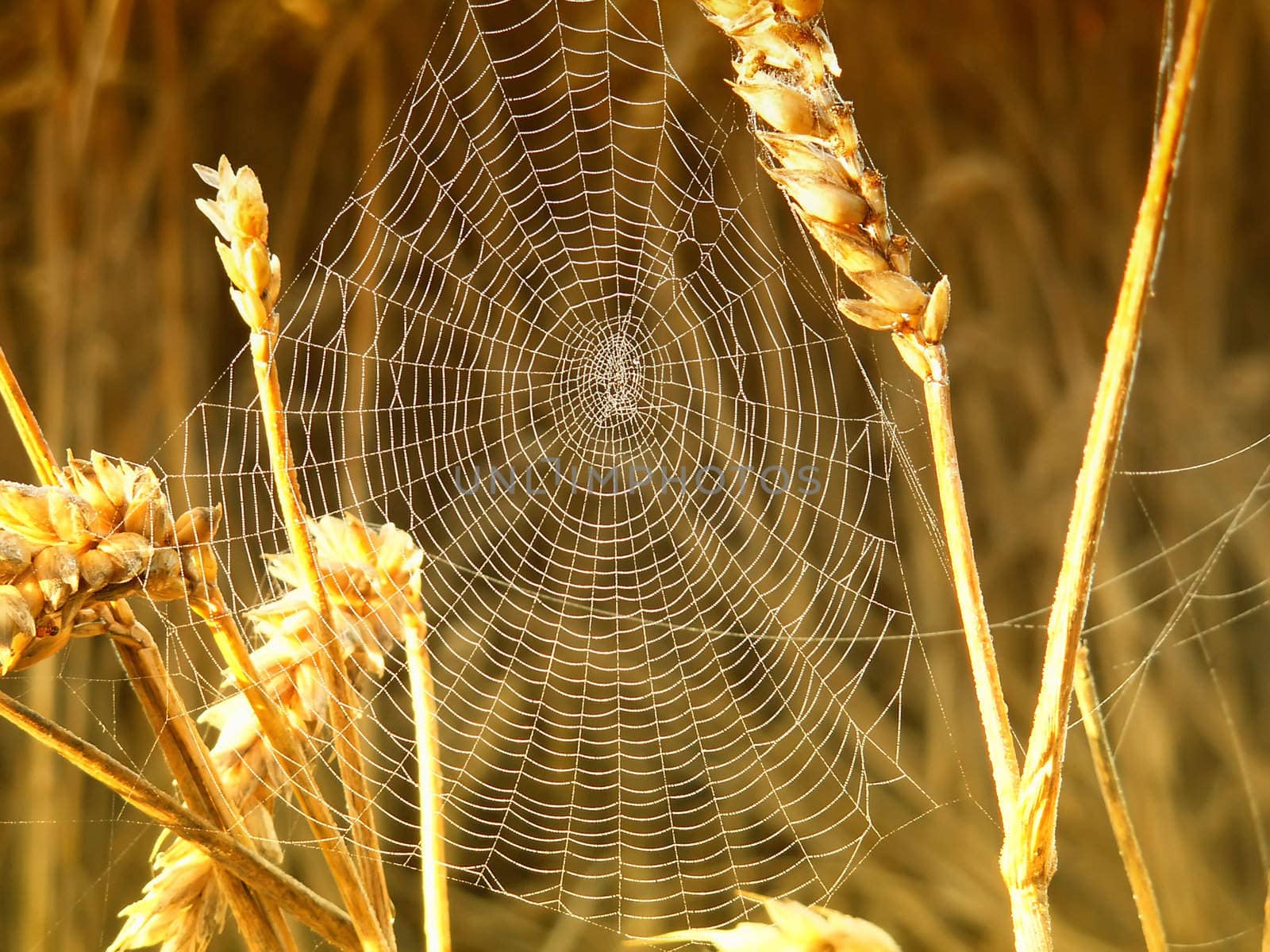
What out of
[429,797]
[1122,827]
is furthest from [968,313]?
[429,797]

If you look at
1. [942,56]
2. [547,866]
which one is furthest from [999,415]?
[547,866]

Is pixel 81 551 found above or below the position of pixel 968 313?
below

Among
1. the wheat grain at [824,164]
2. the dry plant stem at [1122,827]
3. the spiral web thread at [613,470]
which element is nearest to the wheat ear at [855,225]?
the wheat grain at [824,164]

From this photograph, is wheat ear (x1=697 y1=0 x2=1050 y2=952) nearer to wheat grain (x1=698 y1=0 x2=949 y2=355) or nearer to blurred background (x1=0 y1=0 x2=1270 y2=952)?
wheat grain (x1=698 y1=0 x2=949 y2=355)

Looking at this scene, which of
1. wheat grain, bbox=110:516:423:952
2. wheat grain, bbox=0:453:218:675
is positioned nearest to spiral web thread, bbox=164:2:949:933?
wheat grain, bbox=110:516:423:952

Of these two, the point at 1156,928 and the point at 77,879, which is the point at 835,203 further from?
the point at 77,879

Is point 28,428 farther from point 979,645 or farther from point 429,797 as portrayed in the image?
point 979,645
